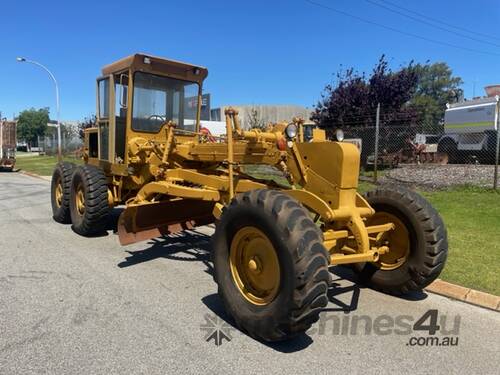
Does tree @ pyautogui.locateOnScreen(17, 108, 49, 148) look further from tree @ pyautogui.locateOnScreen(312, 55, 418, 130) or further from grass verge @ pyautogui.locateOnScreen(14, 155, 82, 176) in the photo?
tree @ pyautogui.locateOnScreen(312, 55, 418, 130)

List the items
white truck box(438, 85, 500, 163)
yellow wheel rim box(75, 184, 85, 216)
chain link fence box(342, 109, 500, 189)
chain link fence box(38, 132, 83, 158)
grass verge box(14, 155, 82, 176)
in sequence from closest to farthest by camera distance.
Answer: yellow wheel rim box(75, 184, 85, 216) < chain link fence box(342, 109, 500, 189) < white truck box(438, 85, 500, 163) < grass verge box(14, 155, 82, 176) < chain link fence box(38, 132, 83, 158)

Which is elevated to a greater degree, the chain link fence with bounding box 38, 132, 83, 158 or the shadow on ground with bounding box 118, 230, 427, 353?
the chain link fence with bounding box 38, 132, 83, 158

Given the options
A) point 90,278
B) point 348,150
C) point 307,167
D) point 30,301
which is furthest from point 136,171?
point 348,150

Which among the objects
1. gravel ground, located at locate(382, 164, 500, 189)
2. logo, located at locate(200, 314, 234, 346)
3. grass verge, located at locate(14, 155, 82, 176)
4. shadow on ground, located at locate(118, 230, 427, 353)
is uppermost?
gravel ground, located at locate(382, 164, 500, 189)

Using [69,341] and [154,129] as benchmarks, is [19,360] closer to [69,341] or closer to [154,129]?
[69,341]

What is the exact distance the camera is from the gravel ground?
39.3ft

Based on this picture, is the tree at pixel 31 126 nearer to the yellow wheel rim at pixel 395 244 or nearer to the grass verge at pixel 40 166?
the grass verge at pixel 40 166

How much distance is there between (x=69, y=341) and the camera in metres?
3.90

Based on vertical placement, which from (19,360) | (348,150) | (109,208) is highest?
(348,150)

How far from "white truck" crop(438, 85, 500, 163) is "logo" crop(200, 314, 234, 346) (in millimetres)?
14813

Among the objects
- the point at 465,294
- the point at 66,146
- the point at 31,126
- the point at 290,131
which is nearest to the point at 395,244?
the point at 465,294

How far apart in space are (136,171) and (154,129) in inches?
30.7

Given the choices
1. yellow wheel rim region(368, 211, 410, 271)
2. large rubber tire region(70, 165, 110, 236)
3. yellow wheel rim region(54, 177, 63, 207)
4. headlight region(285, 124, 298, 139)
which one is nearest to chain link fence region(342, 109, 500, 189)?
yellow wheel rim region(368, 211, 410, 271)

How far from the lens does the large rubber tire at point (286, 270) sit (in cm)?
361
